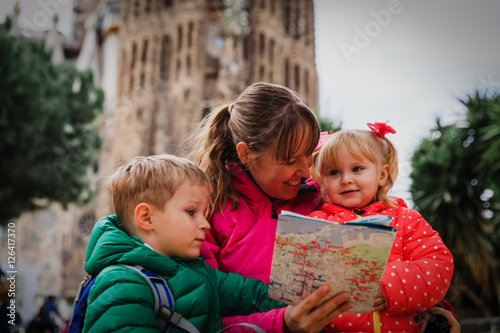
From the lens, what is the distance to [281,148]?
84.2 inches

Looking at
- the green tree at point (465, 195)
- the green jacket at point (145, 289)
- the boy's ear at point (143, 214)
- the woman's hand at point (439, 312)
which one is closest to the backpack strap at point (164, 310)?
the green jacket at point (145, 289)

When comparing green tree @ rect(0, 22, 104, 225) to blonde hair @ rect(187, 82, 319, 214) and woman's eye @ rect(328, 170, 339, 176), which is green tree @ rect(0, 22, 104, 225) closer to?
blonde hair @ rect(187, 82, 319, 214)

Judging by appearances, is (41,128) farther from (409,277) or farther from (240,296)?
(409,277)

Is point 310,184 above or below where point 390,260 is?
above

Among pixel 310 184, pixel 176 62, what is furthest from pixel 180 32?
pixel 310 184

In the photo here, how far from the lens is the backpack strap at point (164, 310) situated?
1.63m

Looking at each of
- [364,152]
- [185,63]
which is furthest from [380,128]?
[185,63]

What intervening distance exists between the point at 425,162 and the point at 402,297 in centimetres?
1044

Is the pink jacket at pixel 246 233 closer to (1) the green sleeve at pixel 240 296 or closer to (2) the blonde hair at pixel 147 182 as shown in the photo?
(1) the green sleeve at pixel 240 296

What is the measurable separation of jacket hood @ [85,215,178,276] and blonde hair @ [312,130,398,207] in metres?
0.93

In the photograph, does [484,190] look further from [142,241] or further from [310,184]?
[142,241]

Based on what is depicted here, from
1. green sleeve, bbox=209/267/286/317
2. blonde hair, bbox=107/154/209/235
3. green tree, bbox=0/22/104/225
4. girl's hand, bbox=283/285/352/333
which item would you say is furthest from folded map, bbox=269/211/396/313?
green tree, bbox=0/22/104/225

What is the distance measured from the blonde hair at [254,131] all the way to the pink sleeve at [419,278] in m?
0.67

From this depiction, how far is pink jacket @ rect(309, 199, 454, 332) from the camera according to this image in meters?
1.79
